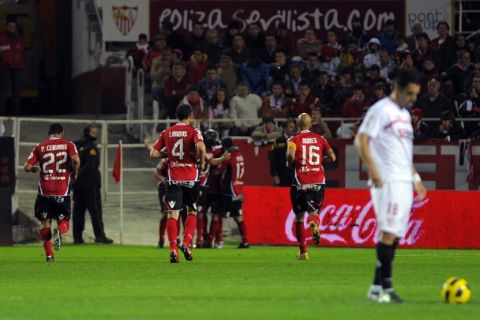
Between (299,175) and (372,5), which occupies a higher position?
(372,5)

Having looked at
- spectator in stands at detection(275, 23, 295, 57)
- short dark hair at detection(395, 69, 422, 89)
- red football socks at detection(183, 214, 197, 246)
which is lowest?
red football socks at detection(183, 214, 197, 246)

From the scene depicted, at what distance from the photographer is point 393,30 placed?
3656 cm

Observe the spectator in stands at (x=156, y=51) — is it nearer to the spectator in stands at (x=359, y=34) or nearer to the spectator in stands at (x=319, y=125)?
the spectator in stands at (x=359, y=34)

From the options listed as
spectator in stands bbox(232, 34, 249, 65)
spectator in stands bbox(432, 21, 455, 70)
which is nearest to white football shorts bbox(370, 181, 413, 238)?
spectator in stands bbox(432, 21, 455, 70)

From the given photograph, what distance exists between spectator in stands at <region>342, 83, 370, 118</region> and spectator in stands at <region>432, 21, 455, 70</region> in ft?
7.41

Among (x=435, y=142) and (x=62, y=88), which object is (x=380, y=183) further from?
(x=62, y=88)

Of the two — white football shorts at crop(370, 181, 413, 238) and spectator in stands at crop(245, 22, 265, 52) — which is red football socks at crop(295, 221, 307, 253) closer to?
white football shorts at crop(370, 181, 413, 238)

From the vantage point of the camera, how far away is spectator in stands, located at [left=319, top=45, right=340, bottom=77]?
35844 mm

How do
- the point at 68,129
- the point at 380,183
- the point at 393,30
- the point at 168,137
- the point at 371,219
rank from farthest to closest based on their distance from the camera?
the point at 68,129
the point at 393,30
the point at 371,219
the point at 168,137
the point at 380,183

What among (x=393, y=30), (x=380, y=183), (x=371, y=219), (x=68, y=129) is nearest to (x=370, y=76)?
(x=393, y=30)

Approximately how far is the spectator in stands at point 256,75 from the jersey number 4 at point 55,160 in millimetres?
10840

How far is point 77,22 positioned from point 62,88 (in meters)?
2.04

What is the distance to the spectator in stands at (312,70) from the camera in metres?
35.2

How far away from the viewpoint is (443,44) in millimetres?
35750
